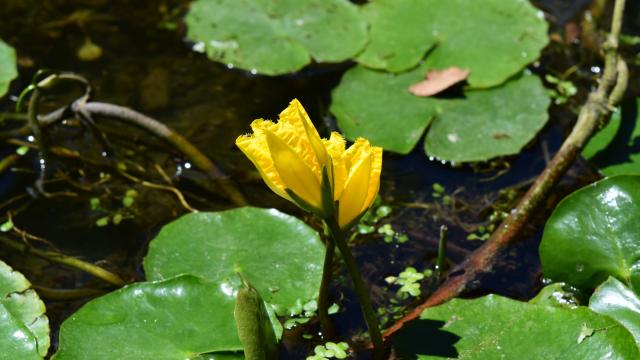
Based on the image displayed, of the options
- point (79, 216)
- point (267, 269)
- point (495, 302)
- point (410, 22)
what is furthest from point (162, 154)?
point (495, 302)

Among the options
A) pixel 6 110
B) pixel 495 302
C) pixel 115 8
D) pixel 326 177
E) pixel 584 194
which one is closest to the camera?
pixel 326 177

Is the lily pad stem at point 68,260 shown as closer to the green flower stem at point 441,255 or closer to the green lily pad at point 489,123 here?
the green flower stem at point 441,255

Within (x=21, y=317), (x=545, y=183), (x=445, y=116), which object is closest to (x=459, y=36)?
(x=445, y=116)

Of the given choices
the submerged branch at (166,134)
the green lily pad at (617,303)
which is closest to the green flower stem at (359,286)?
the green lily pad at (617,303)

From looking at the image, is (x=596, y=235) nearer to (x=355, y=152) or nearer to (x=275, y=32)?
(x=355, y=152)

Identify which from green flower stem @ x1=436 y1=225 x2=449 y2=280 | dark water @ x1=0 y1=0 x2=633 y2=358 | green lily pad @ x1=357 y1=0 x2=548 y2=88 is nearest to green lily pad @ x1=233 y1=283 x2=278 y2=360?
dark water @ x1=0 y1=0 x2=633 y2=358

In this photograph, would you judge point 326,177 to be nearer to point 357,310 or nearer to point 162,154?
point 357,310
